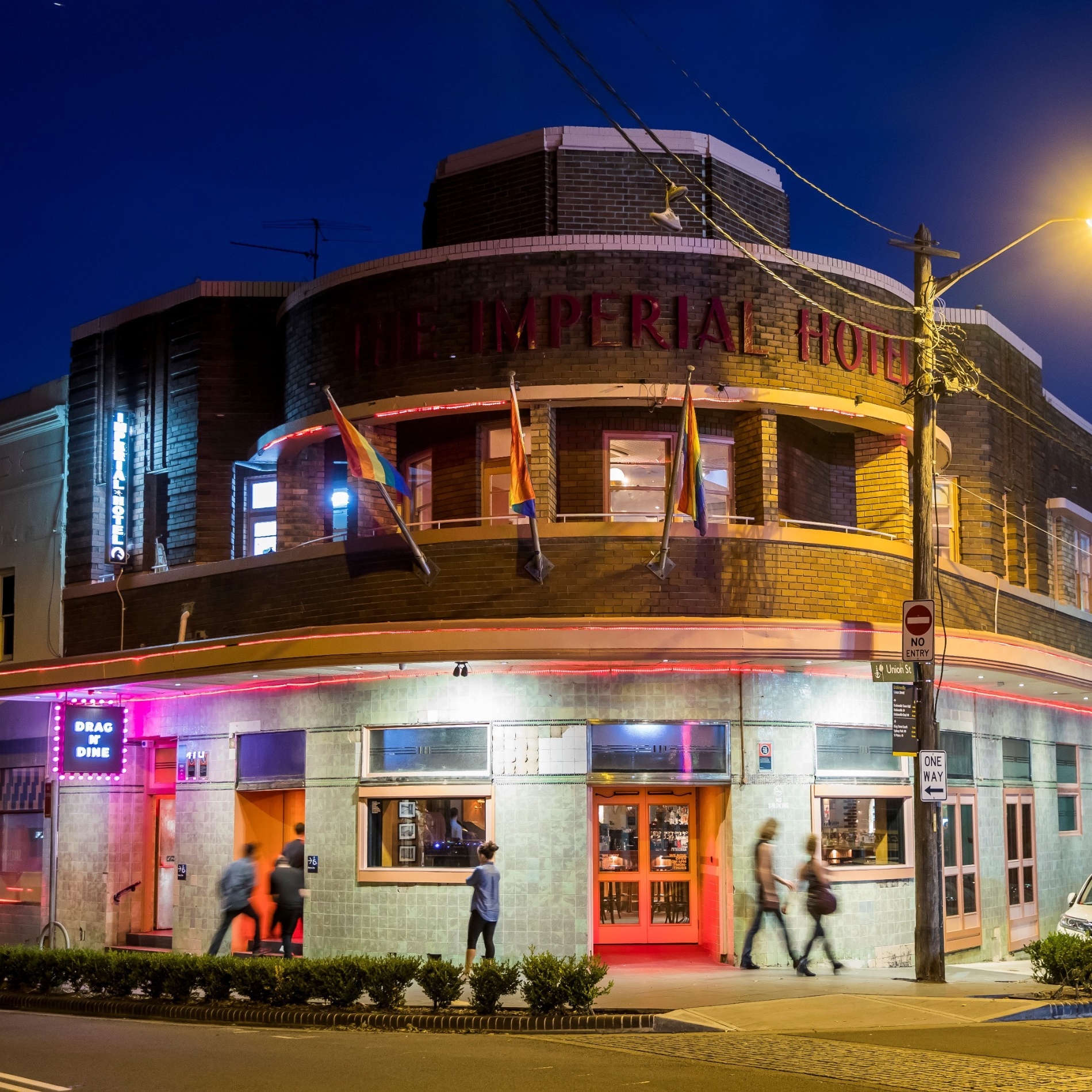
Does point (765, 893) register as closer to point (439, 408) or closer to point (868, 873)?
point (868, 873)

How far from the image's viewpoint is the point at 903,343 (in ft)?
68.2

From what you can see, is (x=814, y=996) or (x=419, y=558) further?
(x=419, y=558)

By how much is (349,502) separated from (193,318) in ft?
15.4

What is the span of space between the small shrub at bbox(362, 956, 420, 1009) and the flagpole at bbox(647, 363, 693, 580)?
18.6 ft

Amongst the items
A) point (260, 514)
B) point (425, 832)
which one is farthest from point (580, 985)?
point (260, 514)

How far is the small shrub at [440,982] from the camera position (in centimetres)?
1466

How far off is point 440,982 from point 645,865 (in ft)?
17.3

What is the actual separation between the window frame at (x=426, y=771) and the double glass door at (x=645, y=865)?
1925 millimetres

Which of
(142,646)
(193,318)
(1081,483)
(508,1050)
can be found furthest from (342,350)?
(1081,483)

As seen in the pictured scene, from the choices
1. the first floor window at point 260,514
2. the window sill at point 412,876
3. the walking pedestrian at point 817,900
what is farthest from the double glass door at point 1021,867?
the first floor window at point 260,514

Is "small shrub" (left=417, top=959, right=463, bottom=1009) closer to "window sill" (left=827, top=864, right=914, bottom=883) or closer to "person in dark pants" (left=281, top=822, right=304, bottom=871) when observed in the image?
"person in dark pants" (left=281, top=822, right=304, bottom=871)

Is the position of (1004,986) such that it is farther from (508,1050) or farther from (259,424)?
(259,424)

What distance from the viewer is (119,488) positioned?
23.0m

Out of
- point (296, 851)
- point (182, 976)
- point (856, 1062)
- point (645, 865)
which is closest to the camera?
point (856, 1062)
